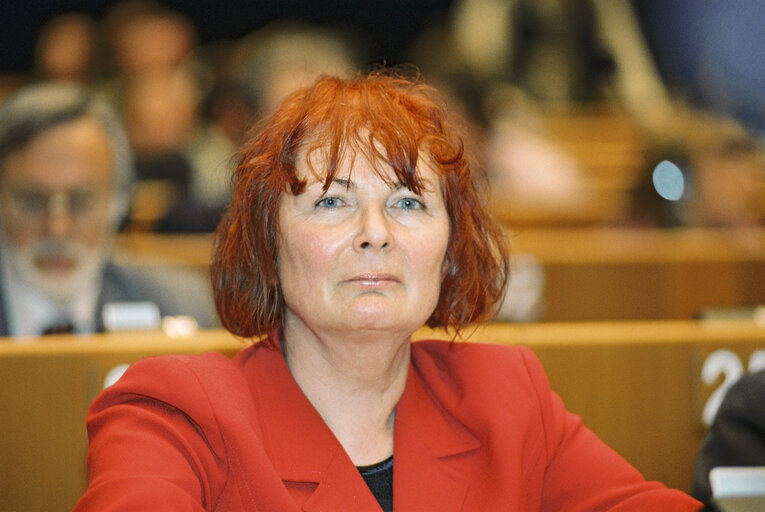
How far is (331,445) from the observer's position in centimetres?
141

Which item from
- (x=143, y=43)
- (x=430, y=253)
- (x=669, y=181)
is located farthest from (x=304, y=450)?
(x=669, y=181)

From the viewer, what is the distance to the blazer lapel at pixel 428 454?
142 cm

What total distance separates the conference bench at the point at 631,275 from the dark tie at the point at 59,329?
901 mm

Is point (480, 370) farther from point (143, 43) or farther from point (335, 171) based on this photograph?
point (143, 43)

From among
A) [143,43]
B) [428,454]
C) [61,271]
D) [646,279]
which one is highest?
[143,43]

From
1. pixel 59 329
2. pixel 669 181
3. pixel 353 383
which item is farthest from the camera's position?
pixel 669 181

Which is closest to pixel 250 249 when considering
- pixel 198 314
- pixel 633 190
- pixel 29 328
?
pixel 29 328

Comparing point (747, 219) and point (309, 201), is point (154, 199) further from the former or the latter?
point (309, 201)

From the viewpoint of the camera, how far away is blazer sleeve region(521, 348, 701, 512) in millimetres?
1423

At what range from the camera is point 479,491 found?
1457mm

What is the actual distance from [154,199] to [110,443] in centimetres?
362

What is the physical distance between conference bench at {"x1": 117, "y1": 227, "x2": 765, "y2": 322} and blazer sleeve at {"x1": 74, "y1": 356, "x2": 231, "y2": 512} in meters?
2.34

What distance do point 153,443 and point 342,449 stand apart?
309 mm

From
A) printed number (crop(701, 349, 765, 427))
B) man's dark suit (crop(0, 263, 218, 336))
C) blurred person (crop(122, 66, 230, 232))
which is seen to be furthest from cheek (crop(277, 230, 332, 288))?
blurred person (crop(122, 66, 230, 232))
